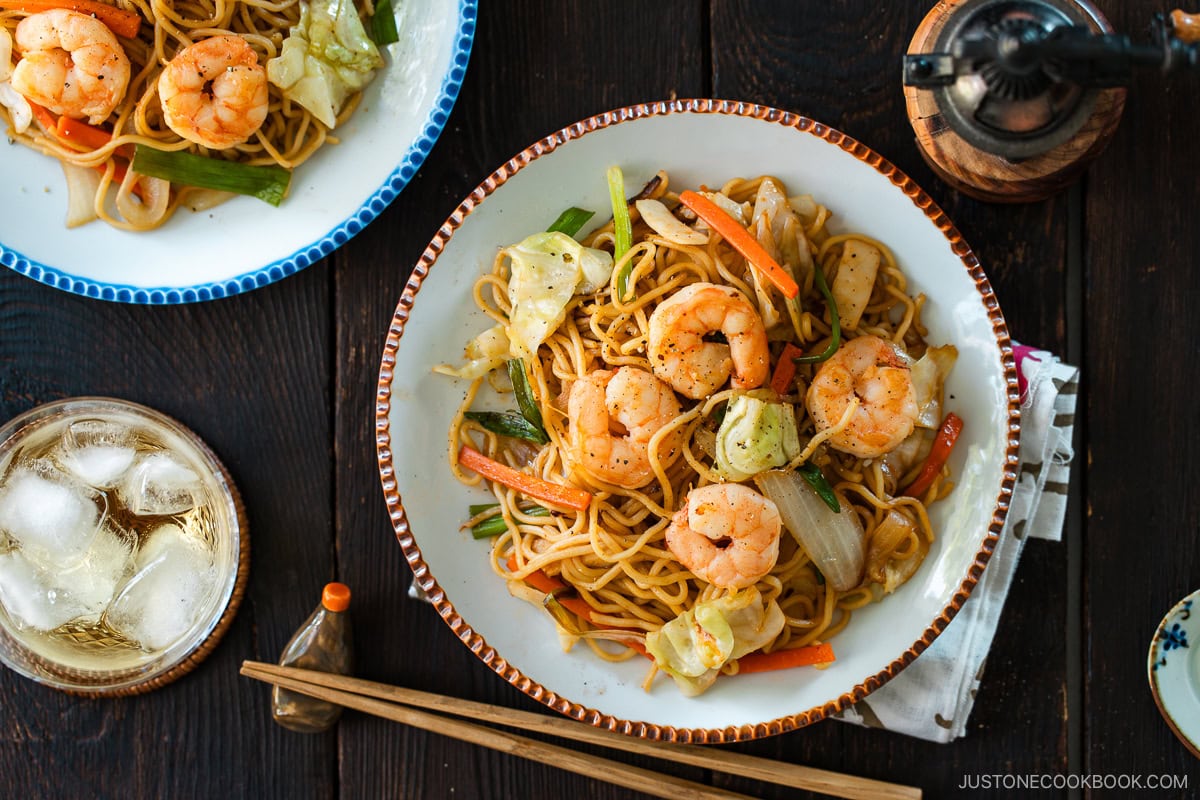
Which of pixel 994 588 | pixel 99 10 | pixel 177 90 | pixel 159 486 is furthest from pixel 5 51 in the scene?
pixel 994 588

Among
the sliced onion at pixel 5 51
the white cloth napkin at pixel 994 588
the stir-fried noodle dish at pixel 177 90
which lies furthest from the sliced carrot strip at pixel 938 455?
the sliced onion at pixel 5 51

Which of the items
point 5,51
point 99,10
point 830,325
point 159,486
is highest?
point 99,10

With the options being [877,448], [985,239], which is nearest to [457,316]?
[877,448]

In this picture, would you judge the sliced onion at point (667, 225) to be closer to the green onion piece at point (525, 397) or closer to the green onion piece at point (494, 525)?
the green onion piece at point (525, 397)

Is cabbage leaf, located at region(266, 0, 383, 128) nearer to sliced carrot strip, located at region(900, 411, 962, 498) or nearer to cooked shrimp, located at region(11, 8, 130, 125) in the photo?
cooked shrimp, located at region(11, 8, 130, 125)

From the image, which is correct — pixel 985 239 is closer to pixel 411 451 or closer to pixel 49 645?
pixel 411 451

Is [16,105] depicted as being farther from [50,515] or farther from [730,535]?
[730,535]
